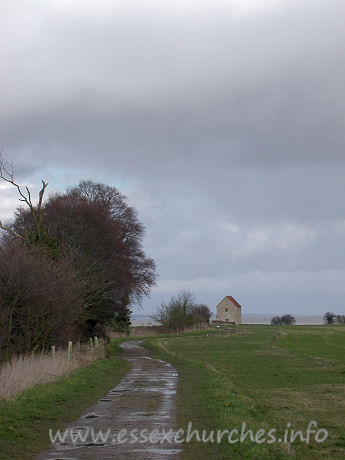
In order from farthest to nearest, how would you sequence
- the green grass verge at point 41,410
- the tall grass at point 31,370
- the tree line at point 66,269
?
the tree line at point 66,269 → the tall grass at point 31,370 → the green grass verge at point 41,410

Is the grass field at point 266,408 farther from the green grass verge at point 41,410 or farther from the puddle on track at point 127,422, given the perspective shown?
the green grass verge at point 41,410

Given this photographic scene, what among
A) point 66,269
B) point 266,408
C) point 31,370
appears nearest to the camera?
point 266,408


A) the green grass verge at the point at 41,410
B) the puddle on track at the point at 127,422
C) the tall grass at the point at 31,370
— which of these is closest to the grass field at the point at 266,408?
the puddle on track at the point at 127,422

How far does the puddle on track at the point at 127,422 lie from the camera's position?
8.79 metres

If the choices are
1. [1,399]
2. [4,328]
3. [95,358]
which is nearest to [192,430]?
[1,399]

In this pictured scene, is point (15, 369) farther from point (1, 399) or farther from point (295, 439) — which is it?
point (295, 439)

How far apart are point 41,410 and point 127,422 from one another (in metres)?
2.16

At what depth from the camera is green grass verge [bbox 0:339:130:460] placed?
30.6 feet

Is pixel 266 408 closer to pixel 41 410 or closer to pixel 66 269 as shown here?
pixel 41 410

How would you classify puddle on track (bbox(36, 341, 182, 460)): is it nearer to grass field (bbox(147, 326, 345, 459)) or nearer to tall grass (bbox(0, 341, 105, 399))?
grass field (bbox(147, 326, 345, 459))

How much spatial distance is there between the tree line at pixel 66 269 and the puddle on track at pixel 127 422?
4042mm

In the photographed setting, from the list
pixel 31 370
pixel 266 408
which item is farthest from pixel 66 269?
pixel 266 408

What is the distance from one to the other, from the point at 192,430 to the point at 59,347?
42.7 feet

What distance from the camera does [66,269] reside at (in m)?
27.7
